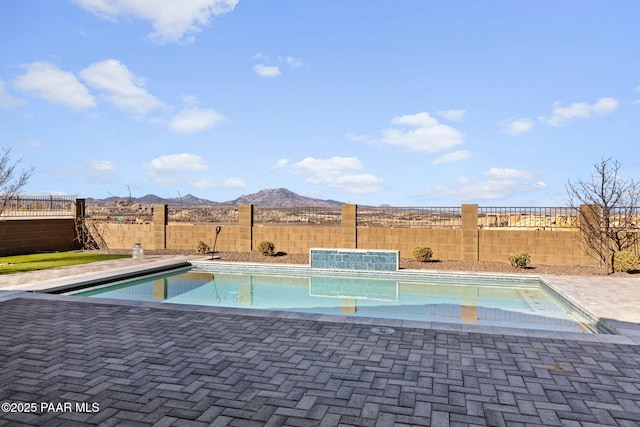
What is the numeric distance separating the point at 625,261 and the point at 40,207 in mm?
28710

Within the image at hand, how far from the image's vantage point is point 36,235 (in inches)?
728

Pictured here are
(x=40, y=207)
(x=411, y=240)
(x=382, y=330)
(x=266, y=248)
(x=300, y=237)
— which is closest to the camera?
(x=382, y=330)

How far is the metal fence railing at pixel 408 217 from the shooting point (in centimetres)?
1608

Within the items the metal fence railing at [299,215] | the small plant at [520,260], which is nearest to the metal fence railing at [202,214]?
the metal fence railing at [299,215]

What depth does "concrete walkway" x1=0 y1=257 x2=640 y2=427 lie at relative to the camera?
3.62 m

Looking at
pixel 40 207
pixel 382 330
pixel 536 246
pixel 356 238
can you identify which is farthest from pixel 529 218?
pixel 40 207

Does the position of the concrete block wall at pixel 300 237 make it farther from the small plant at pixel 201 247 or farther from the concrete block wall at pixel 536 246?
the concrete block wall at pixel 536 246

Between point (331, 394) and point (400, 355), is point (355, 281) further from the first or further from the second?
point (331, 394)

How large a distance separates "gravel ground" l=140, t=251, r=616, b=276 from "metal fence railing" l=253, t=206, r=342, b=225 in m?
1.61

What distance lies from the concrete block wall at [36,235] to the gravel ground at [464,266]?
8466 millimetres

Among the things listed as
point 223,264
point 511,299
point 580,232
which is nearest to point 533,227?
point 580,232

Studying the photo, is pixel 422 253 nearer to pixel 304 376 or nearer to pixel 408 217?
pixel 408 217

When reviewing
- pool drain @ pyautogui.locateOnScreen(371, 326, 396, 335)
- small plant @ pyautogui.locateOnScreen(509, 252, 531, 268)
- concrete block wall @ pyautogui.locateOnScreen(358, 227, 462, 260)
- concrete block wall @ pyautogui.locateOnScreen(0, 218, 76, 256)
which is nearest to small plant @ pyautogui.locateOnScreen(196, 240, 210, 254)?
concrete block wall @ pyautogui.locateOnScreen(358, 227, 462, 260)

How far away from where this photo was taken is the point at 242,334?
19.5ft
